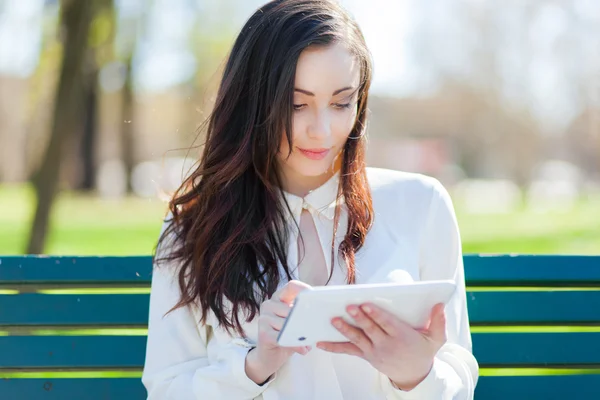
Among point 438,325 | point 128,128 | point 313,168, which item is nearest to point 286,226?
point 313,168

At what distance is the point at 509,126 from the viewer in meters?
47.5

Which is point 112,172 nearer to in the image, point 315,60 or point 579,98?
point 579,98

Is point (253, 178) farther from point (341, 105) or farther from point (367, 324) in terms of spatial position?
point (367, 324)

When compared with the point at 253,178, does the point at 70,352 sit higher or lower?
lower

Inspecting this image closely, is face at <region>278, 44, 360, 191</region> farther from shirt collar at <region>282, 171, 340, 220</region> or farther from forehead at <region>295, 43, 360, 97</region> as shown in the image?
shirt collar at <region>282, 171, 340, 220</region>

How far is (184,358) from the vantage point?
243cm

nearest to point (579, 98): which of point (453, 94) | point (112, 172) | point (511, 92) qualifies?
point (511, 92)

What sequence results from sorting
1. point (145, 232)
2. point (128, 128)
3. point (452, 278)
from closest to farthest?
1. point (452, 278)
2. point (145, 232)
3. point (128, 128)

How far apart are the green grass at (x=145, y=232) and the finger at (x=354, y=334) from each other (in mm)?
5836

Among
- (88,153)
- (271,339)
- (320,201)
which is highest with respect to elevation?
(320,201)

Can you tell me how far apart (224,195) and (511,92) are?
38598mm

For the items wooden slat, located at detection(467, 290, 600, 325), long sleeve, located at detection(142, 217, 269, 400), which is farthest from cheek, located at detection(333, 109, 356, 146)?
wooden slat, located at detection(467, 290, 600, 325)

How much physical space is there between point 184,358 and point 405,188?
2.67 ft

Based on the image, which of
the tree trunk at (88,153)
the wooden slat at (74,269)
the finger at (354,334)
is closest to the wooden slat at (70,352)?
the wooden slat at (74,269)
